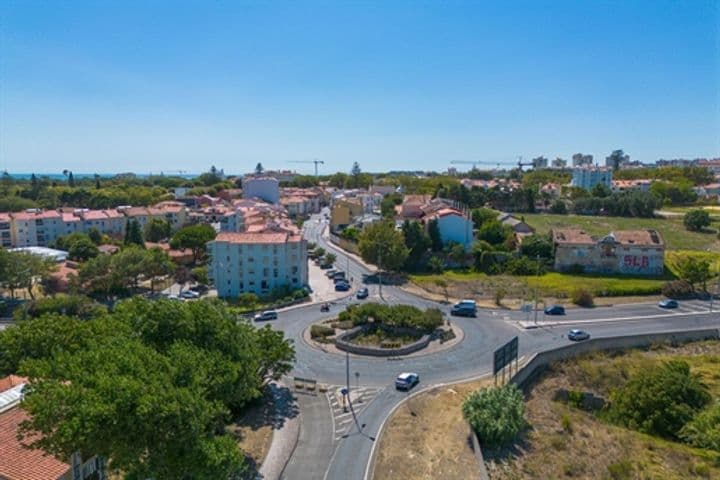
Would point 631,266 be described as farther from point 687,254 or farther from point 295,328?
point 295,328

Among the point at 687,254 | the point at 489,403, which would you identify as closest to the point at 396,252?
the point at 489,403

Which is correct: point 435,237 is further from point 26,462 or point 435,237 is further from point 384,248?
point 26,462

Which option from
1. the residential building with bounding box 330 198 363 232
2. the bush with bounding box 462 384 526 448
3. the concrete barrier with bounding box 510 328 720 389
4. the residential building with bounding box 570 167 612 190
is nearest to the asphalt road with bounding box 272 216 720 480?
the concrete barrier with bounding box 510 328 720 389

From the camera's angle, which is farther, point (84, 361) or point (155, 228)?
point (155, 228)

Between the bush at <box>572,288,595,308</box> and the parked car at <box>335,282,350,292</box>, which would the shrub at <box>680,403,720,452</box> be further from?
the parked car at <box>335,282,350,292</box>

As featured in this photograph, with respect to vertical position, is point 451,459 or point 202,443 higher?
point 202,443

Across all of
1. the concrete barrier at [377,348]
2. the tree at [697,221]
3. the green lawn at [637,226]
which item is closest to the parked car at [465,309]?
the concrete barrier at [377,348]

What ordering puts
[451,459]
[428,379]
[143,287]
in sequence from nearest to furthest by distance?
[451,459]
[428,379]
[143,287]

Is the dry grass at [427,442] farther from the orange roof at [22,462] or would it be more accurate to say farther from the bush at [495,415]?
the orange roof at [22,462]

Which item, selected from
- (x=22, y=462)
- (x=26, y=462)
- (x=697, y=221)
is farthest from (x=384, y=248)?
(x=697, y=221)
